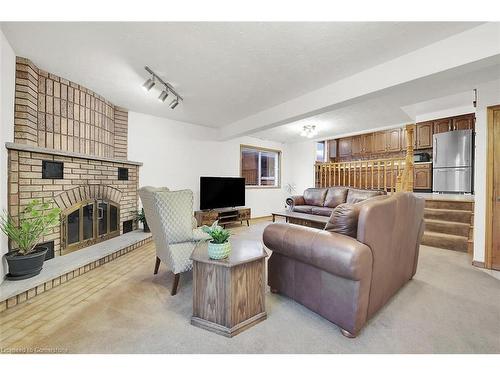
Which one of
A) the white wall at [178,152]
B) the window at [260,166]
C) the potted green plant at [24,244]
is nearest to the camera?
the potted green plant at [24,244]

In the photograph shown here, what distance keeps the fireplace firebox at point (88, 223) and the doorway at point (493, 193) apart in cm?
525

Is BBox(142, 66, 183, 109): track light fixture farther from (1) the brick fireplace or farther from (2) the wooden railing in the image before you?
(2) the wooden railing

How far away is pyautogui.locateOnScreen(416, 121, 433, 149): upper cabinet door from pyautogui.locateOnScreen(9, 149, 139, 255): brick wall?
21.7 ft

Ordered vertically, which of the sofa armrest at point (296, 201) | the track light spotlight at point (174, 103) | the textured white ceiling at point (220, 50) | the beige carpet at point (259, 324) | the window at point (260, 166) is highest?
the textured white ceiling at point (220, 50)

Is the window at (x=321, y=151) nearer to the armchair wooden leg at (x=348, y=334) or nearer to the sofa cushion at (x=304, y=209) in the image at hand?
the sofa cushion at (x=304, y=209)

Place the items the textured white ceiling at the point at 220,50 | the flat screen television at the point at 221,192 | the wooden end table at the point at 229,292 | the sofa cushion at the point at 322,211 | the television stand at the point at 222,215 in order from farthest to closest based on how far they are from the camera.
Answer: the sofa cushion at the point at 322,211 < the flat screen television at the point at 221,192 < the television stand at the point at 222,215 < the textured white ceiling at the point at 220,50 < the wooden end table at the point at 229,292

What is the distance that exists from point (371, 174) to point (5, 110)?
22.9 feet

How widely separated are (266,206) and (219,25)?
17.6 ft

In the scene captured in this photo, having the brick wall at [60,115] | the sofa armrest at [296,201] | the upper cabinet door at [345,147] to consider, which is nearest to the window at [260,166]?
the sofa armrest at [296,201]

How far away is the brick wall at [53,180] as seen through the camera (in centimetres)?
224

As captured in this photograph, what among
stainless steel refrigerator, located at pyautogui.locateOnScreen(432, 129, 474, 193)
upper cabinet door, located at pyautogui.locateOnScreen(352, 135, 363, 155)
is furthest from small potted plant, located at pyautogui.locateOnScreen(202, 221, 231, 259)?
upper cabinet door, located at pyautogui.locateOnScreen(352, 135, 363, 155)
